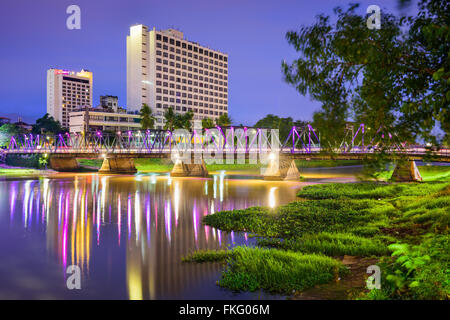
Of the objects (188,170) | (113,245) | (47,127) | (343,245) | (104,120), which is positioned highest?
(104,120)

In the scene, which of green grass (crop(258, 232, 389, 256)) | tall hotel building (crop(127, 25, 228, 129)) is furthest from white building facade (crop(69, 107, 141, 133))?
green grass (crop(258, 232, 389, 256))

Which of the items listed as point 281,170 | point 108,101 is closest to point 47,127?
point 108,101

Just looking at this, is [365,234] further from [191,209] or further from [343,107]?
[191,209]

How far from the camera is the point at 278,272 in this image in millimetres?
12562

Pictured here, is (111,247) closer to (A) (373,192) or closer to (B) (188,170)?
(A) (373,192)

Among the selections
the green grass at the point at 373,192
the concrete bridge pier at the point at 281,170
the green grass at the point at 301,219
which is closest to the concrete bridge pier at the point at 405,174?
the concrete bridge pier at the point at 281,170

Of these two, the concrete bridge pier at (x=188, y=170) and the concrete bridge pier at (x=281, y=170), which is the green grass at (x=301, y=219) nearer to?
the concrete bridge pier at (x=281, y=170)

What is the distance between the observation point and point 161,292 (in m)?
12.7

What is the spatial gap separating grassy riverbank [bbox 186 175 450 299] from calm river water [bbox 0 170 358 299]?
44.9 inches

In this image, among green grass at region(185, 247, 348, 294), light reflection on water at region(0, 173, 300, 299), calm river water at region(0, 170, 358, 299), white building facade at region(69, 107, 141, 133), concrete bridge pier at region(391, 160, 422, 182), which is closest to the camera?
green grass at region(185, 247, 348, 294)

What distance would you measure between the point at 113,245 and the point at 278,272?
11.2m

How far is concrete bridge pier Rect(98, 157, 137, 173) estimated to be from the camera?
304ft

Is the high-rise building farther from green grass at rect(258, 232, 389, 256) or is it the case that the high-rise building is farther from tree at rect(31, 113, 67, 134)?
green grass at rect(258, 232, 389, 256)
